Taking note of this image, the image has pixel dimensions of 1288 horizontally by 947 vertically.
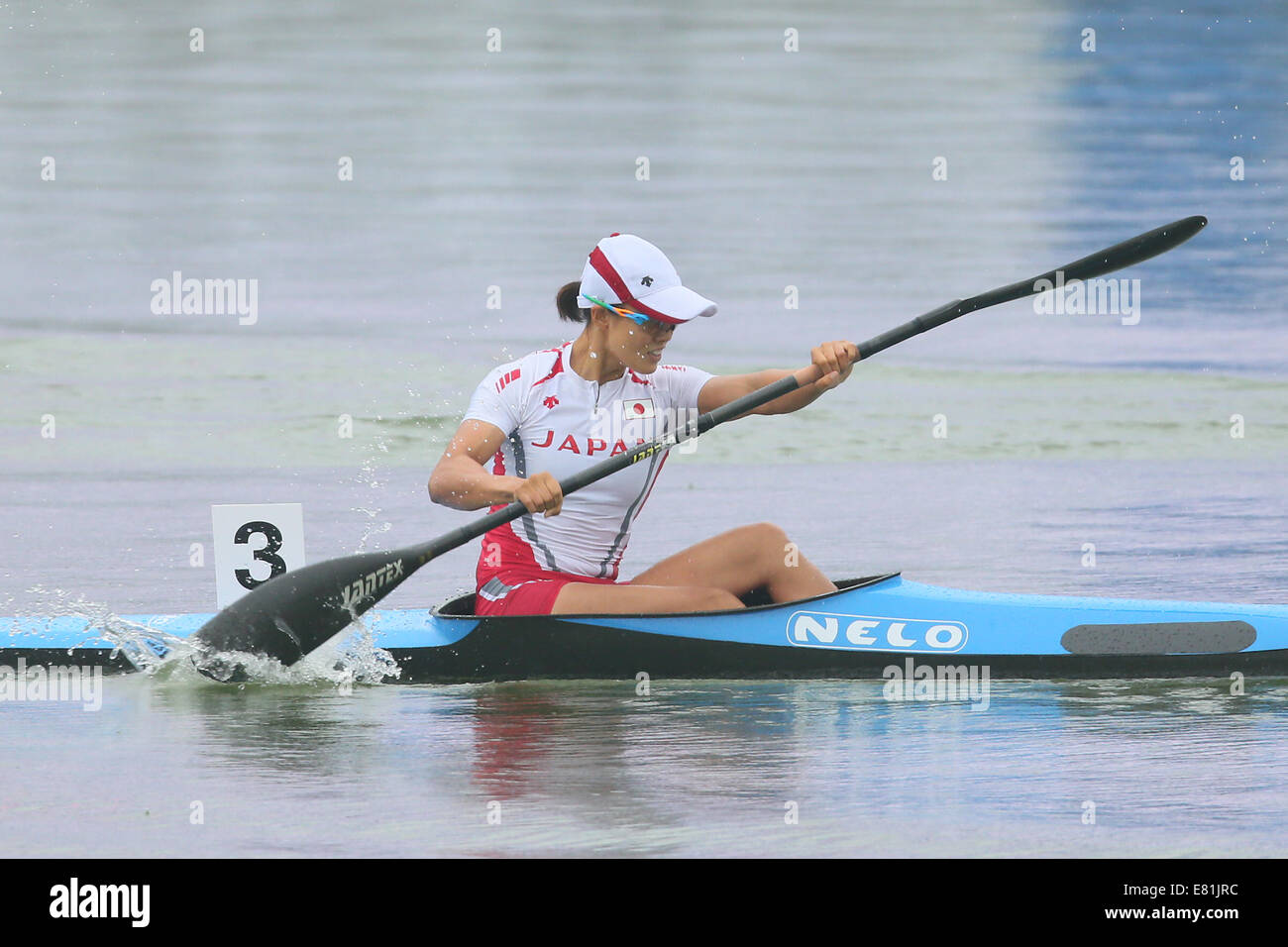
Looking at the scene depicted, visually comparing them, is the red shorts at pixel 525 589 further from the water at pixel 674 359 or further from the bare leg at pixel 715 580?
the water at pixel 674 359

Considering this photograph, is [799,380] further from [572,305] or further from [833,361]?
[572,305]

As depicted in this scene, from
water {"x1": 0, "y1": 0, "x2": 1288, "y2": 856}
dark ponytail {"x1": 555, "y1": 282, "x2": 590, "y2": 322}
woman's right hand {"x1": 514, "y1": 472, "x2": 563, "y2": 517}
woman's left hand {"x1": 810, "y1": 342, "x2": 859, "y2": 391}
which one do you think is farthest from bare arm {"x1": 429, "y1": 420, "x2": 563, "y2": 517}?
woman's left hand {"x1": 810, "y1": 342, "x2": 859, "y2": 391}

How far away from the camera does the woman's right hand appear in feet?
13.7

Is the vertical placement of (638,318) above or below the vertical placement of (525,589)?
above

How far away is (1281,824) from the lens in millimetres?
3191

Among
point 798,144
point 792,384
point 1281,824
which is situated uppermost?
point 798,144

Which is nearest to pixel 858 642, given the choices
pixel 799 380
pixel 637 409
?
pixel 799 380

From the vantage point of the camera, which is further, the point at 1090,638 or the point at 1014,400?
the point at 1014,400

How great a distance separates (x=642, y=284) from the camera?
4.27 m

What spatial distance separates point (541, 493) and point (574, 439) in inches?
12.8

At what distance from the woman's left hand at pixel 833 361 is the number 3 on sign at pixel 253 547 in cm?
167

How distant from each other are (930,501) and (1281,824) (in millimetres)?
5427

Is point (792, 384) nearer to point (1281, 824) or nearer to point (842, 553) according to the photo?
point (1281, 824)
